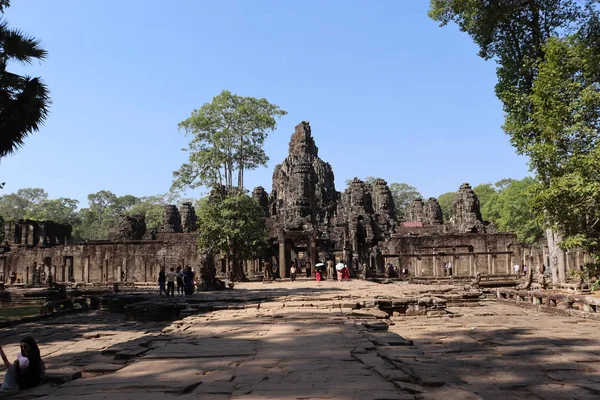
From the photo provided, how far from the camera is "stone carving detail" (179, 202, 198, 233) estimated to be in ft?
131

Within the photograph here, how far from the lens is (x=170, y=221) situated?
40125mm

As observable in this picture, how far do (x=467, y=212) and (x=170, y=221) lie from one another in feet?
72.9

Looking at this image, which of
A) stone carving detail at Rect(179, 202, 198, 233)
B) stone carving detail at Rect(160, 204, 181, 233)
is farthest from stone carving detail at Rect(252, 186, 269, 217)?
stone carving detail at Rect(160, 204, 181, 233)

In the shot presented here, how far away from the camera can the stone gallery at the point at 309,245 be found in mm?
26859

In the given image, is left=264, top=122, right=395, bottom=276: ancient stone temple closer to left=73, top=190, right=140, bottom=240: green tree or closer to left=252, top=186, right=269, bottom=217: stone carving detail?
left=252, top=186, right=269, bottom=217: stone carving detail

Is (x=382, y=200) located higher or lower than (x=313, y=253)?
higher

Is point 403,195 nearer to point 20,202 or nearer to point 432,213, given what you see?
point 432,213

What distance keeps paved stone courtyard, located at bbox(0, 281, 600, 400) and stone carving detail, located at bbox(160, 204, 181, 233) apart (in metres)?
28.5

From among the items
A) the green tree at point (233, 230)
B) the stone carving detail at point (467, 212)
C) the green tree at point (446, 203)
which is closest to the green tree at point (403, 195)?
the green tree at point (446, 203)

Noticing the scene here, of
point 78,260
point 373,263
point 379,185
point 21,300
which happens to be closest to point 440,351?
point 21,300

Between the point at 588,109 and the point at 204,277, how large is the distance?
12.7 m

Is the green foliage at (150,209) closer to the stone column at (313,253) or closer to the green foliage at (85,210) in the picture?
the green foliage at (85,210)

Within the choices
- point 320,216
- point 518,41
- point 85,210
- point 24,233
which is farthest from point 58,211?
point 518,41

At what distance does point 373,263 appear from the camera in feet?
99.8
